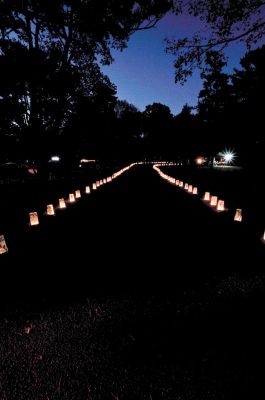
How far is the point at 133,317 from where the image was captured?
11.8 feet

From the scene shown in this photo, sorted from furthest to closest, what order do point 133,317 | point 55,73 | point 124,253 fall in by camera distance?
point 55,73 → point 124,253 → point 133,317

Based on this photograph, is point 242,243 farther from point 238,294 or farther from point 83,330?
point 83,330

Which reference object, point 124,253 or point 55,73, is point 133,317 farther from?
point 55,73

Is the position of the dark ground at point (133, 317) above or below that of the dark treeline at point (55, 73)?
below

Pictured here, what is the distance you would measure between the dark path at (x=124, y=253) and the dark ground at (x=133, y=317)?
0.08ft

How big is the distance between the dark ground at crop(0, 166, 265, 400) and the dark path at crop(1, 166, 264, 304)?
0.02 meters

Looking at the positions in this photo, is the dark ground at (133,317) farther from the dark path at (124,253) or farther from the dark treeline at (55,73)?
the dark treeline at (55,73)

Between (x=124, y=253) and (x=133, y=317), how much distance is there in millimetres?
Result: 2323

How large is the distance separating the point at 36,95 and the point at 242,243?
628 inches

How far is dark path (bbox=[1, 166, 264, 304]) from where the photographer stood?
177 inches

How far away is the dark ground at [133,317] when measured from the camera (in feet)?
8.55

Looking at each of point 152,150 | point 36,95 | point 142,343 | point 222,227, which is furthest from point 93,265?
point 152,150

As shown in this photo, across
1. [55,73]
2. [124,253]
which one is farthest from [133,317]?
[55,73]

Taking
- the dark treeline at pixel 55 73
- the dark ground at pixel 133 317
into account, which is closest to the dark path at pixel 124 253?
the dark ground at pixel 133 317
